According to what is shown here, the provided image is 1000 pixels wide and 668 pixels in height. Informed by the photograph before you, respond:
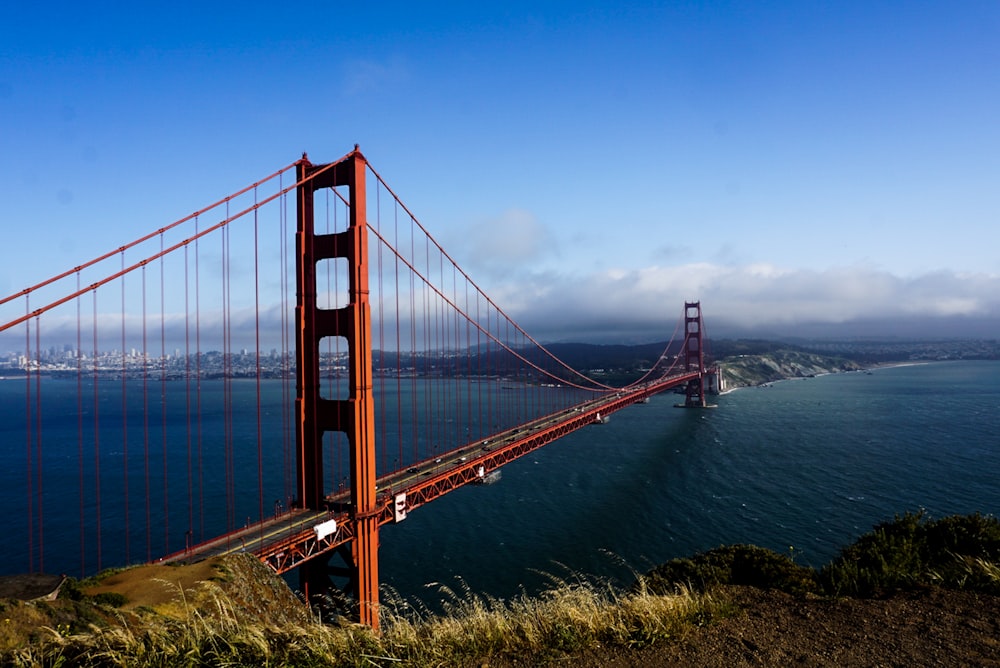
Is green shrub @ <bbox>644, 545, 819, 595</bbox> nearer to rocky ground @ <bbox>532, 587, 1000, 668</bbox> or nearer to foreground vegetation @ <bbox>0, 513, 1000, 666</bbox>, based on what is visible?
foreground vegetation @ <bbox>0, 513, 1000, 666</bbox>

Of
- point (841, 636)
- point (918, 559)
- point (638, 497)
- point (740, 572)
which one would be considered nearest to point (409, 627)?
point (841, 636)

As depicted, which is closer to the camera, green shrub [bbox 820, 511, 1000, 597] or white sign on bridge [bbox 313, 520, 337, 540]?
green shrub [bbox 820, 511, 1000, 597]

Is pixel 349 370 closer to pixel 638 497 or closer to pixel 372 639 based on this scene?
pixel 372 639

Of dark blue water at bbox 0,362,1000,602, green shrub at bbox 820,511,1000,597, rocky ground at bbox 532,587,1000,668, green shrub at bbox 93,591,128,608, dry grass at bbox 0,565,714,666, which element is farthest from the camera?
dark blue water at bbox 0,362,1000,602

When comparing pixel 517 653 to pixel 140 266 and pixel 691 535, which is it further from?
pixel 691 535

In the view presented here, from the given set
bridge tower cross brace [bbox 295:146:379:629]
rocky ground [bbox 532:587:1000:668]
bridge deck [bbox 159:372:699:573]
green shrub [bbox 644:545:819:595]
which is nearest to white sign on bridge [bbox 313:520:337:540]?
bridge deck [bbox 159:372:699:573]
